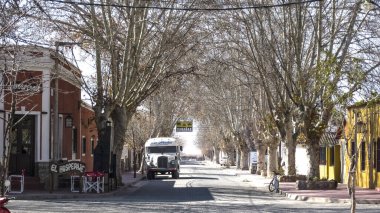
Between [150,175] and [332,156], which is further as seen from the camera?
[150,175]

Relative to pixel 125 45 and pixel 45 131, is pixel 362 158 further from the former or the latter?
pixel 45 131

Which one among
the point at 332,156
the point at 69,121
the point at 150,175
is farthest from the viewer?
the point at 150,175

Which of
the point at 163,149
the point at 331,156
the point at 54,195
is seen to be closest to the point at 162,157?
the point at 163,149

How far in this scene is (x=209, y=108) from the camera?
77312mm

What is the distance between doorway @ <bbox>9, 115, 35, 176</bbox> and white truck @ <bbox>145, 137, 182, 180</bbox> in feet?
63.9

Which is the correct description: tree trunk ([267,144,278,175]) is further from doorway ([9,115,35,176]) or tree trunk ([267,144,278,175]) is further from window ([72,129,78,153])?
doorway ([9,115,35,176])

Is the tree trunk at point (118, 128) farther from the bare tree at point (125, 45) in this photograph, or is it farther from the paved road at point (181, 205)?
the paved road at point (181, 205)

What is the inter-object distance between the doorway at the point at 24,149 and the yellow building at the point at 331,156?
17.6m

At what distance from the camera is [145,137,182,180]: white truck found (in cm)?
5462

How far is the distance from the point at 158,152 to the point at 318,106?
71.8 feet

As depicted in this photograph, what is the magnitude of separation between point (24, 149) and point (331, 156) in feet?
63.3

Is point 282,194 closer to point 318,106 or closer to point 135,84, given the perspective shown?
point 318,106

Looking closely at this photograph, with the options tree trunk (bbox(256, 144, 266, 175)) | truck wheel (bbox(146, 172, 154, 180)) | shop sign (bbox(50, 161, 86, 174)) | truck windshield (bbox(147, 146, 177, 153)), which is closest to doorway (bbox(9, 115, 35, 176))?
shop sign (bbox(50, 161, 86, 174))

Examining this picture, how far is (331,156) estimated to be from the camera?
1763 inches
